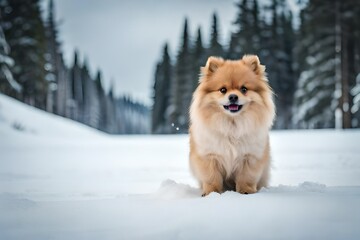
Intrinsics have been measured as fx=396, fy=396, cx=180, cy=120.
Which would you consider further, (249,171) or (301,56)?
(301,56)

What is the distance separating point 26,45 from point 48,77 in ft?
16.6

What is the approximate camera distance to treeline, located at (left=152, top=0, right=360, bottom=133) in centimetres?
904

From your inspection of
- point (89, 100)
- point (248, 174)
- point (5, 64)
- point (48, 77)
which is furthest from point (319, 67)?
point (89, 100)

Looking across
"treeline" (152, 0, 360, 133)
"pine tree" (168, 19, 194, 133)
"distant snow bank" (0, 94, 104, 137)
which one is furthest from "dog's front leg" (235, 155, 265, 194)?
"pine tree" (168, 19, 194, 133)

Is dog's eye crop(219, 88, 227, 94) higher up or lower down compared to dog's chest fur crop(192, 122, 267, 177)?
higher up

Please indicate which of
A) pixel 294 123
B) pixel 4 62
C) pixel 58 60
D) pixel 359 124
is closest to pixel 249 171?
pixel 359 124

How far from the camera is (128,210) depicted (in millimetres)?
2311

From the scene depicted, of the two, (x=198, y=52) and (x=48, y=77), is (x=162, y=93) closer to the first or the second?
(x=198, y=52)

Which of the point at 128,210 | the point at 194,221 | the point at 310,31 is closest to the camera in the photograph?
the point at 194,221

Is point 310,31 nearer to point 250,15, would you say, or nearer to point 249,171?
point 250,15

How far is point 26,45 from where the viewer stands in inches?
587

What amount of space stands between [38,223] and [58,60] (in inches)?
941

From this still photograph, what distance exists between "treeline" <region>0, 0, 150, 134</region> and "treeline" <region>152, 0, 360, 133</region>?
6.37 metres

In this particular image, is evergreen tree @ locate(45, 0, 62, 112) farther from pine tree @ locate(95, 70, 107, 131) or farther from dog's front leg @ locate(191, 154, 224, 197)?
dog's front leg @ locate(191, 154, 224, 197)
